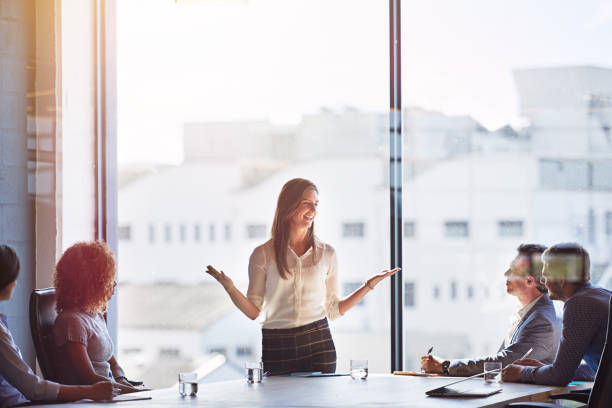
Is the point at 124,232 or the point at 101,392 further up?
the point at 124,232

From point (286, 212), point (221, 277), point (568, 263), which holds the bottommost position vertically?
point (221, 277)

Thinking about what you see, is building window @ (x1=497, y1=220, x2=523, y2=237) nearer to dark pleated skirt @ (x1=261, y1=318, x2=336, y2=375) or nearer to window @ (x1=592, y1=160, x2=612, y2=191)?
window @ (x1=592, y1=160, x2=612, y2=191)

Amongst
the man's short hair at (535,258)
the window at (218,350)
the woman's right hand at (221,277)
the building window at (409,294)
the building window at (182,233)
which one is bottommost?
the window at (218,350)

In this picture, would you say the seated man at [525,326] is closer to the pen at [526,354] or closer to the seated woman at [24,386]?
the pen at [526,354]

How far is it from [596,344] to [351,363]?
0.94 metres

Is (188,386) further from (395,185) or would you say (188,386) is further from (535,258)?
(395,185)

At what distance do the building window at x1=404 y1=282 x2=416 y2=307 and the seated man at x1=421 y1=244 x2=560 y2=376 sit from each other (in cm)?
104

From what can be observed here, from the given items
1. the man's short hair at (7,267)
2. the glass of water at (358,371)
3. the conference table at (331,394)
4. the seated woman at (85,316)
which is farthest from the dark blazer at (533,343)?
the man's short hair at (7,267)

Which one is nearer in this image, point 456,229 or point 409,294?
point 409,294

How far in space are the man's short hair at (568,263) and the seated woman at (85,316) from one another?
1.73 meters

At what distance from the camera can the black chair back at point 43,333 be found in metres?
2.92

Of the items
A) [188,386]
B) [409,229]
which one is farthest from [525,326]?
[188,386]

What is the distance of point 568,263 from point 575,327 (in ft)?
1.03

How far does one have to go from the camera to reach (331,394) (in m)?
2.65
